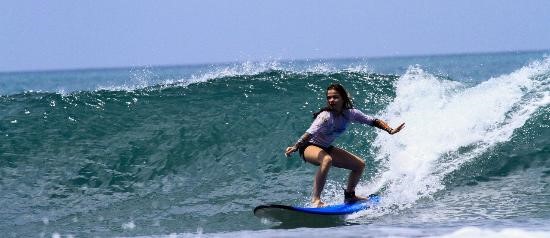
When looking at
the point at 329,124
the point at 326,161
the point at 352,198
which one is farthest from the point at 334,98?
the point at 352,198

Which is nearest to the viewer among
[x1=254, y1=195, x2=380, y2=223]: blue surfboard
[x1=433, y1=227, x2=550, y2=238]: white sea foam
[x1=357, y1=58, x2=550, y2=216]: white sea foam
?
[x1=433, y1=227, x2=550, y2=238]: white sea foam

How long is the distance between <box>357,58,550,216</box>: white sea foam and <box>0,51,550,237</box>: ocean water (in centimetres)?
3

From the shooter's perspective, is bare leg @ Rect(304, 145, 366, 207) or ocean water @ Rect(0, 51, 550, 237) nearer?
bare leg @ Rect(304, 145, 366, 207)

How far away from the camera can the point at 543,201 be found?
873 cm

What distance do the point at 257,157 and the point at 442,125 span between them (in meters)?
2.74

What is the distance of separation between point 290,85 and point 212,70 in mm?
2626

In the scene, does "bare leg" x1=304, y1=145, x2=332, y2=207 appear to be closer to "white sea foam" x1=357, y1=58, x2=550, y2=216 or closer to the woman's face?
the woman's face

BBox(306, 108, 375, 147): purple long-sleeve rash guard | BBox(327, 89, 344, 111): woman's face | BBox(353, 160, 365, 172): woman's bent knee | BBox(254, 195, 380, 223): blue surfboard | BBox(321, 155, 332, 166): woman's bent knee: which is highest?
BBox(327, 89, 344, 111): woman's face

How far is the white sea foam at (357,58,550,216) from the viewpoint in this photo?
394 inches

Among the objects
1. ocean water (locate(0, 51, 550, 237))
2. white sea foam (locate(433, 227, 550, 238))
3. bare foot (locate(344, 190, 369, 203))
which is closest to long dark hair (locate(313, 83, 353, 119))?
bare foot (locate(344, 190, 369, 203))

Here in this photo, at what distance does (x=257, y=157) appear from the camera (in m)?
11.9

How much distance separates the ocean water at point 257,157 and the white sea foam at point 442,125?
0.03 metres

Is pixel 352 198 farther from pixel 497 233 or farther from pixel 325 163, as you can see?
pixel 497 233

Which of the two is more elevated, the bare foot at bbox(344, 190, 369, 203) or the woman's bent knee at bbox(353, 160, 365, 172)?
the woman's bent knee at bbox(353, 160, 365, 172)
